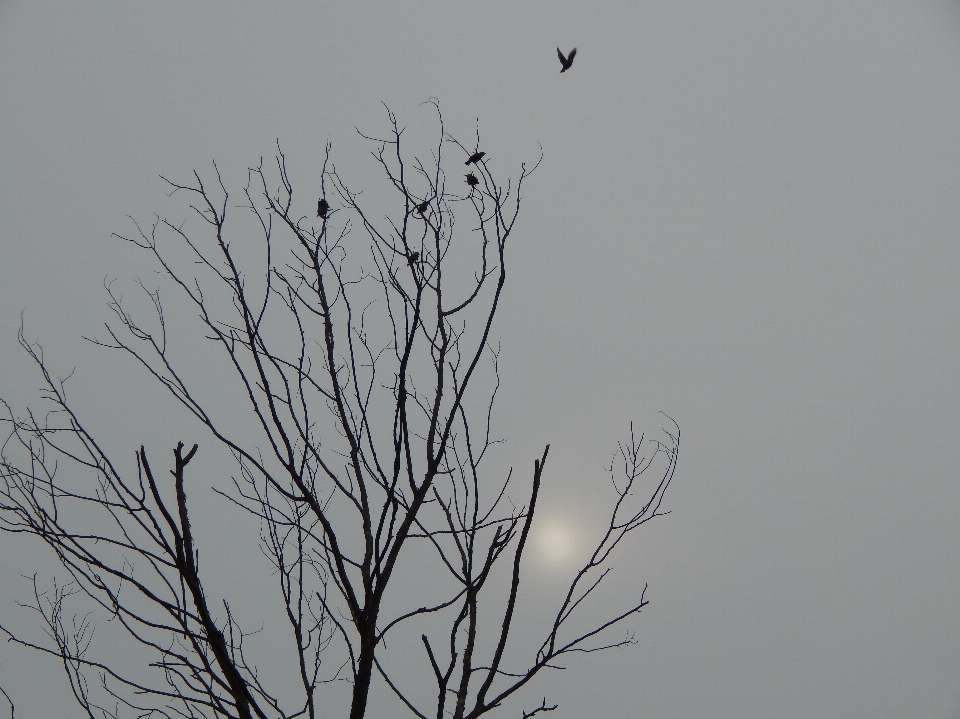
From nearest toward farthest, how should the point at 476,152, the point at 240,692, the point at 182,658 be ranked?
the point at 240,692 < the point at 182,658 < the point at 476,152

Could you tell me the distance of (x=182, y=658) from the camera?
2.20m

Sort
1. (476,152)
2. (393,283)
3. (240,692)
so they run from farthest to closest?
1. (476,152)
2. (393,283)
3. (240,692)

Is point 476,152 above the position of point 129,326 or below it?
above

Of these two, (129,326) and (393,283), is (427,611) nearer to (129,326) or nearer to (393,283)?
(393,283)

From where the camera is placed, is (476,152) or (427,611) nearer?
(427,611)

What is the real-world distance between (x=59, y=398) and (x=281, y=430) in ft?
2.59

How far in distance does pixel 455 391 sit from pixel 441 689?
0.90 metres

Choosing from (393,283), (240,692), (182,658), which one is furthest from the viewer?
(393,283)

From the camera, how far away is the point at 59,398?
8.00 ft

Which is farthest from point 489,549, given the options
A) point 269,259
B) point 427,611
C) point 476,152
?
point 476,152

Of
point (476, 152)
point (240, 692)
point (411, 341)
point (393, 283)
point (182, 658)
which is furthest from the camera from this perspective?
point (476, 152)

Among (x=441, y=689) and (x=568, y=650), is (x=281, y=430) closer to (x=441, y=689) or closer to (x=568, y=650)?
(x=441, y=689)

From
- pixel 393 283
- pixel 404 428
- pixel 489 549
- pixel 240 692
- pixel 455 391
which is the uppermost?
pixel 393 283

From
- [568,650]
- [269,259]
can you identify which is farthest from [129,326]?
[568,650]
